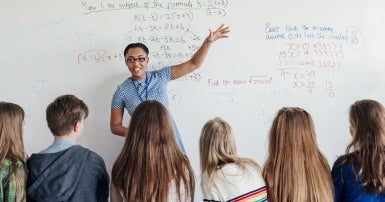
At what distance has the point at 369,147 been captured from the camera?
1871 mm

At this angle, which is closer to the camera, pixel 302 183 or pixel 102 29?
pixel 302 183

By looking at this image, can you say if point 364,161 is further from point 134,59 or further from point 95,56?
point 95,56

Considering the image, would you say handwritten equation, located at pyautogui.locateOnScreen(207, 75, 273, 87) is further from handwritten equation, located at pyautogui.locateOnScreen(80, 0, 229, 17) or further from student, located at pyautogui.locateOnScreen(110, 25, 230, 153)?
handwritten equation, located at pyautogui.locateOnScreen(80, 0, 229, 17)

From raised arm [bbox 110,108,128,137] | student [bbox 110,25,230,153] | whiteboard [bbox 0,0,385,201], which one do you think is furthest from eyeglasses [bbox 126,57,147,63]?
raised arm [bbox 110,108,128,137]

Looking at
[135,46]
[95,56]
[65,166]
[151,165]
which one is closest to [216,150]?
[151,165]

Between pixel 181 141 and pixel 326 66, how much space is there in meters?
1.21

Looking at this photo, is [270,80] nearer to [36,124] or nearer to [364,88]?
[364,88]

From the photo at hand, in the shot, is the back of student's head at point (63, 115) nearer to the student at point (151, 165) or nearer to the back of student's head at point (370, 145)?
the student at point (151, 165)

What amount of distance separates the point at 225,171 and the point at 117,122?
1220 mm

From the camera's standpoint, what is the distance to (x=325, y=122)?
10.0ft

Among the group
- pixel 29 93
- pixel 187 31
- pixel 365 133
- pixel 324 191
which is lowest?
pixel 324 191

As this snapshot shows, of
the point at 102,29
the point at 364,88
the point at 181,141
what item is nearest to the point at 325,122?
the point at 364,88

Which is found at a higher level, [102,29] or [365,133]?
[102,29]

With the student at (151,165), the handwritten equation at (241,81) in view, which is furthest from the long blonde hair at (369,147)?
the handwritten equation at (241,81)
